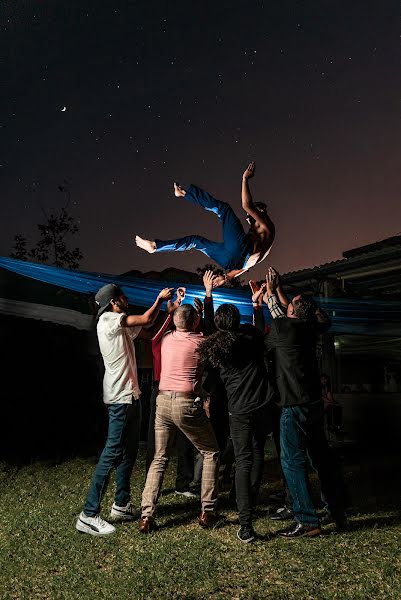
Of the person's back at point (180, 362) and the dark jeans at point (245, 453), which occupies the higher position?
the person's back at point (180, 362)

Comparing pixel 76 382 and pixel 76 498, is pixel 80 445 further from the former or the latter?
pixel 76 498

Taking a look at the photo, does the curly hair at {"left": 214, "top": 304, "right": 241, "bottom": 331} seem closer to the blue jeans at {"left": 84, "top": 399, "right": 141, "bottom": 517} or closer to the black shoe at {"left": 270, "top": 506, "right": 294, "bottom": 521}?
the blue jeans at {"left": 84, "top": 399, "right": 141, "bottom": 517}

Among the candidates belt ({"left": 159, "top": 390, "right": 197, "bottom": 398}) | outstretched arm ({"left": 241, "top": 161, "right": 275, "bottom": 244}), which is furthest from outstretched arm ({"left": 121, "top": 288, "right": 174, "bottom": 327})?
outstretched arm ({"left": 241, "top": 161, "right": 275, "bottom": 244})

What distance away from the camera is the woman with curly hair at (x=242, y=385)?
159 inches

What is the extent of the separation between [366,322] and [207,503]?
13.1 feet

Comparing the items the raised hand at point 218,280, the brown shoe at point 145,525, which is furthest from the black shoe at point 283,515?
the raised hand at point 218,280

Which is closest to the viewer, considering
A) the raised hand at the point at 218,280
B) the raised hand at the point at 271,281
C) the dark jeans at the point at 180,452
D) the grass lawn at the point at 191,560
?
the grass lawn at the point at 191,560

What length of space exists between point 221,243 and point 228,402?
1598mm

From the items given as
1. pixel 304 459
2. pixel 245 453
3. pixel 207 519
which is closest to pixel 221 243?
pixel 245 453

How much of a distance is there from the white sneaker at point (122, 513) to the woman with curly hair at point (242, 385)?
1.02m

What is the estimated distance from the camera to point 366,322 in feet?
24.0

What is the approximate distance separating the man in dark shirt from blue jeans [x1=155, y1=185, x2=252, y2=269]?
38.5 inches

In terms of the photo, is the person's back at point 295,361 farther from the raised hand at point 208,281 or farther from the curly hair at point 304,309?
the raised hand at point 208,281

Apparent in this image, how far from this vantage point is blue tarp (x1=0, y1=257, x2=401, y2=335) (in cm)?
595
